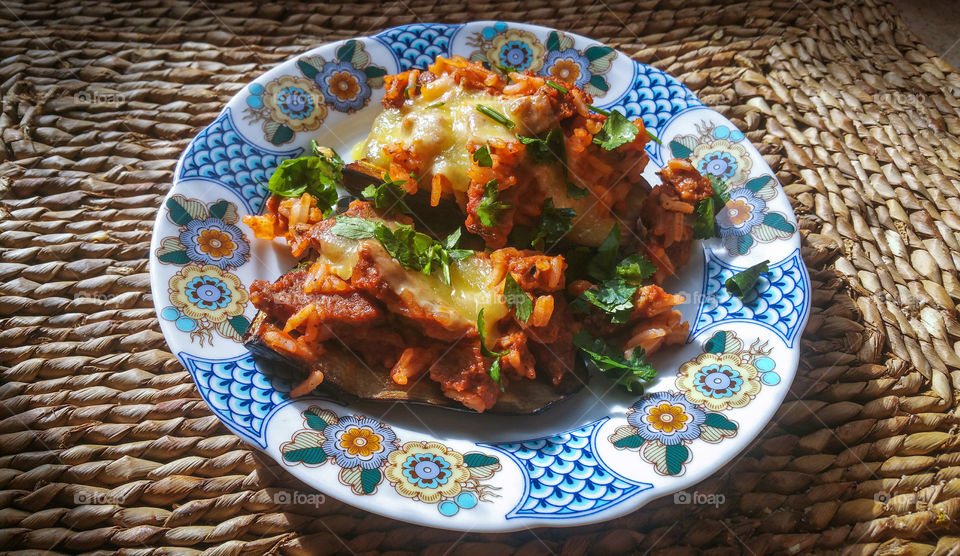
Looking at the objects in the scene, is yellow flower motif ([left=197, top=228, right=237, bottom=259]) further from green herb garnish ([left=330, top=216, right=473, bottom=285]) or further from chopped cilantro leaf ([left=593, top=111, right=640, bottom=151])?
chopped cilantro leaf ([left=593, top=111, right=640, bottom=151])

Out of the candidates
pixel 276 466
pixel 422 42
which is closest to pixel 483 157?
pixel 422 42

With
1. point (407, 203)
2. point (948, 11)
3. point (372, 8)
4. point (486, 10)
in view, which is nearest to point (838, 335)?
point (407, 203)

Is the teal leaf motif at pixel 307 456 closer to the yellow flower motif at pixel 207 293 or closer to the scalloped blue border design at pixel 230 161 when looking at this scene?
the yellow flower motif at pixel 207 293

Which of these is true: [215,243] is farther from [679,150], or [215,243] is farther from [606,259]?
[679,150]

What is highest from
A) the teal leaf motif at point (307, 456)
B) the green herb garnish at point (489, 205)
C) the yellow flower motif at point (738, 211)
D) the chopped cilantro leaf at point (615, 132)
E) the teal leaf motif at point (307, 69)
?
the chopped cilantro leaf at point (615, 132)

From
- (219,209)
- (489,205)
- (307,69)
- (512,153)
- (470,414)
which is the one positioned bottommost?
(470,414)

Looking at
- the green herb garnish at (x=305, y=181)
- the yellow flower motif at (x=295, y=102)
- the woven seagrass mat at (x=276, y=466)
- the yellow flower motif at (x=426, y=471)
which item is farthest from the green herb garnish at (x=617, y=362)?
the yellow flower motif at (x=295, y=102)
